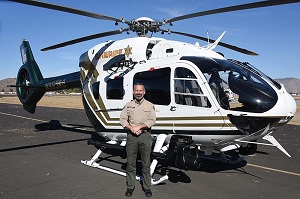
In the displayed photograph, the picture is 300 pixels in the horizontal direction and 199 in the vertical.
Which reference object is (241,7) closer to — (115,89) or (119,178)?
(115,89)

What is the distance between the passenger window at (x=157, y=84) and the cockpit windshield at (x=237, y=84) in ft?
1.86

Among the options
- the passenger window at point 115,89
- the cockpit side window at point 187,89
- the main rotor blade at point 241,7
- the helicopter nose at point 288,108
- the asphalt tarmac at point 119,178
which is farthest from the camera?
the passenger window at point 115,89

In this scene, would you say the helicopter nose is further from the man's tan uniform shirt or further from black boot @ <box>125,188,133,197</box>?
black boot @ <box>125,188,133,197</box>

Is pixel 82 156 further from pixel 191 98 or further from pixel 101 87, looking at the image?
pixel 191 98

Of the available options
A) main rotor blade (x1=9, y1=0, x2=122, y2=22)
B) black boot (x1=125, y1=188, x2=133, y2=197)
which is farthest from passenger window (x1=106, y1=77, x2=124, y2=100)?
black boot (x1=125, y1=188, x2=133, y2=197)

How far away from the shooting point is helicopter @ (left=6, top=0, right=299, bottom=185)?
5594 millimetres

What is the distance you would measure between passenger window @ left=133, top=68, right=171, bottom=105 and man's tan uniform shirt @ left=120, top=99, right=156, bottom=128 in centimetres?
106

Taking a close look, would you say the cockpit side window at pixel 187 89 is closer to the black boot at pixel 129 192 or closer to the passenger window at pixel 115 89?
the passenger window at pixel 115 89

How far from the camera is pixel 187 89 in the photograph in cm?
614

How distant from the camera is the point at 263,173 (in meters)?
6.87

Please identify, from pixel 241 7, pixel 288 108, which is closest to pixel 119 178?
pixel 288 108

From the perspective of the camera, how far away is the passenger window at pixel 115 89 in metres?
7.29

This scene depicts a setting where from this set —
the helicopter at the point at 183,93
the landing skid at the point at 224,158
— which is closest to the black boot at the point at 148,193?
the helicopter at the point at 183,93

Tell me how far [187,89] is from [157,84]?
28.5 inches
